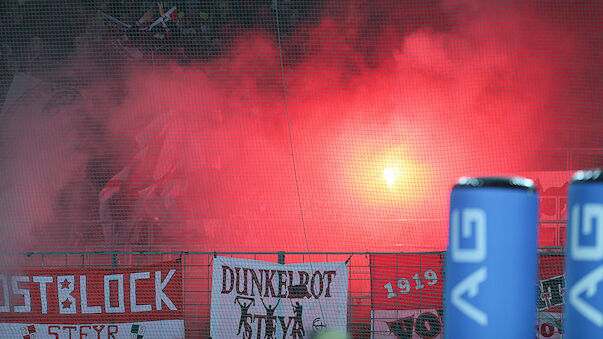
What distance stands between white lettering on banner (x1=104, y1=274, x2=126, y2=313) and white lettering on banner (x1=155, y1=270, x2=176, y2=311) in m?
0.23

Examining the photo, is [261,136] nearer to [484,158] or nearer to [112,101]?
[112,101]

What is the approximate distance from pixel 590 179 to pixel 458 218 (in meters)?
0.37

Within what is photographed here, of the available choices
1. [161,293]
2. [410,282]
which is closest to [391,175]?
[410,282]

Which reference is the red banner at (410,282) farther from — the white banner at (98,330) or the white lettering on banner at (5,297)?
the white lettering on banner at (5,297)

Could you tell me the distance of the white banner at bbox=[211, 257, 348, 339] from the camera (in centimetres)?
453

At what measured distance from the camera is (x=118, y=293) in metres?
4.58

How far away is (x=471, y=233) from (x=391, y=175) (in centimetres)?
585

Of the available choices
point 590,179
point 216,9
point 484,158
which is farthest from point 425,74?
point 590,179

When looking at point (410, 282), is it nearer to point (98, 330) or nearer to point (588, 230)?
point (98, 330)

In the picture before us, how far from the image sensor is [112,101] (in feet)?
25.7

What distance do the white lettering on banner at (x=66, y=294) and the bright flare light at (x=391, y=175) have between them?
3.91m

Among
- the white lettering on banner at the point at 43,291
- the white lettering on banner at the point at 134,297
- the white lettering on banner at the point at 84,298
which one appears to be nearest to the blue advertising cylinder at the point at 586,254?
the white lettering on banner at the point at 134,297

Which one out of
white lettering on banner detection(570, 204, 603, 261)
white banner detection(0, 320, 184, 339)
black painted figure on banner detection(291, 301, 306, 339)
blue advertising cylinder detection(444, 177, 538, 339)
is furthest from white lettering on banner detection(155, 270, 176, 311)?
white lettering on banner detection(570, 204, 603, 261)

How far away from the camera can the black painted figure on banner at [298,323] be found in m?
4.53
